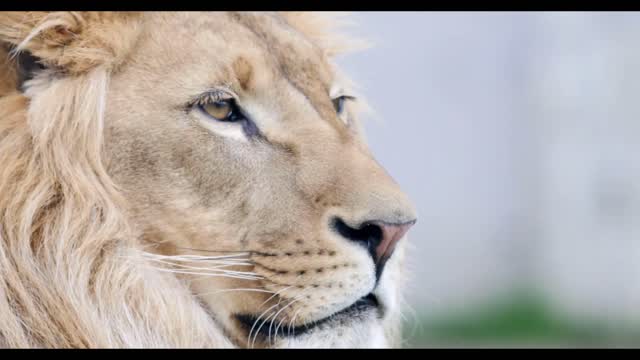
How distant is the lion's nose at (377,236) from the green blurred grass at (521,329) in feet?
17.1

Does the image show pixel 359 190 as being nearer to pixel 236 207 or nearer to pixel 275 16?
pixel 236 207

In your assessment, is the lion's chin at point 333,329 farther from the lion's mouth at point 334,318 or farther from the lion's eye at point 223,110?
the lion's eye at point 223,110

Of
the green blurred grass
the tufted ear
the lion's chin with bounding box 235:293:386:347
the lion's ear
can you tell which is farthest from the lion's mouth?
the green blurred grass

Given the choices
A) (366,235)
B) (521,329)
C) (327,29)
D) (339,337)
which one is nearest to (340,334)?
(339,337)

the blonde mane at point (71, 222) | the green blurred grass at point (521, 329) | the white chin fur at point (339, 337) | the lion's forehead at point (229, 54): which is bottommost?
the green blurred grass at point (521, 329)

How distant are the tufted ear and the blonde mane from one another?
544 mm

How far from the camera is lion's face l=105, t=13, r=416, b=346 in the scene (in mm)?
1844

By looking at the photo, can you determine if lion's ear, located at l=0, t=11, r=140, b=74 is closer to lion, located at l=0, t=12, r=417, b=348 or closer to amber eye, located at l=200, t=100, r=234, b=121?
lion, located at l=0, t=12, r=417, b=348

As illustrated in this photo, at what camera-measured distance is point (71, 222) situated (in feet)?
6.10

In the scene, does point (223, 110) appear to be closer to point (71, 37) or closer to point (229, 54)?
point (229, 54)

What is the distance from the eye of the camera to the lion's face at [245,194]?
1.84 meters

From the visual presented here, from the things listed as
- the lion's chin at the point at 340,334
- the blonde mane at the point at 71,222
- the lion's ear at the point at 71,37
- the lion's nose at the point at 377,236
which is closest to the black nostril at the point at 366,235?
the lion's nose at the point at 377,236

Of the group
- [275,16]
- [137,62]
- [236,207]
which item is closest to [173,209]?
[236,207]

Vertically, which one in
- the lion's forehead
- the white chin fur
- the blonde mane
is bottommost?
the white chin fur
